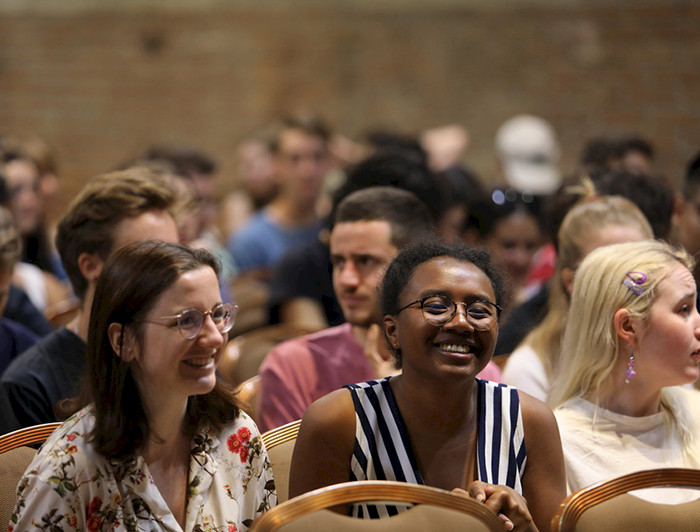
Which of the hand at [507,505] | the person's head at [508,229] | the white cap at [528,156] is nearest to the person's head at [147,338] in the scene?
the hand at [507,505]

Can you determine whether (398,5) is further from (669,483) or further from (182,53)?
(669,483)

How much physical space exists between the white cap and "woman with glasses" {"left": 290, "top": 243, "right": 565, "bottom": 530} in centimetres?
397

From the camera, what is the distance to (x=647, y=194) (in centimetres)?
348

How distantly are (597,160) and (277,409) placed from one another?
109 inches

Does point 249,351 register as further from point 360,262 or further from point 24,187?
point 24,187

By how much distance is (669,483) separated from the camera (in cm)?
204

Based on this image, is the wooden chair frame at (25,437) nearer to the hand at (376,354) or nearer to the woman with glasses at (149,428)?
the woman with glasses at (149,428)

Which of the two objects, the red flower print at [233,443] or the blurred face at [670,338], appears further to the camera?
the blurred face at [670,338]

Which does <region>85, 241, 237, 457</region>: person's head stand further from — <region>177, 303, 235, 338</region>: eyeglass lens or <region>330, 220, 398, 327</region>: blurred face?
<region>330, 220, 398, 327</region>: blurred face

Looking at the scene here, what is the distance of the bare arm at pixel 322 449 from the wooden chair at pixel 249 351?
1367mm

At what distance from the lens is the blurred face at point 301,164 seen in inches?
229

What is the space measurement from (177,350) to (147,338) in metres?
0.06

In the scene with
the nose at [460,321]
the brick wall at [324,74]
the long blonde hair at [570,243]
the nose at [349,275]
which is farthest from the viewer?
the brick wall at [324,74]

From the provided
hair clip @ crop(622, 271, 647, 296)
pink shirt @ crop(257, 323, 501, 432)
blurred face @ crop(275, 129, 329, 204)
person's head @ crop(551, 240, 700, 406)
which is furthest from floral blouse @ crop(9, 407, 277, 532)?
blurred face @ crop(275, 129, 329, 204)
